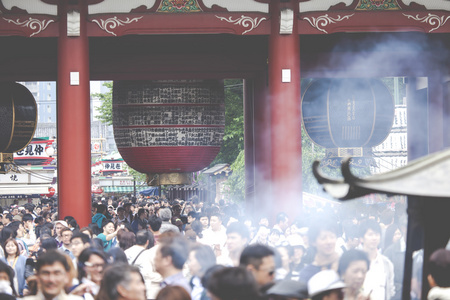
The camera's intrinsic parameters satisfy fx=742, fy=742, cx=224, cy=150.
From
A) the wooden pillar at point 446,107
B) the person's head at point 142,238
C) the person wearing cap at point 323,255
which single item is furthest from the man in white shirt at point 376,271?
the wooden pillar at point 446,107

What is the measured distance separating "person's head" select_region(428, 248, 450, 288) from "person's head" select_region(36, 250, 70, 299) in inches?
89.2

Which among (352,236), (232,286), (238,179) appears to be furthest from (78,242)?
(238,179)

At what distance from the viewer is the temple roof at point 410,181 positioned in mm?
3744

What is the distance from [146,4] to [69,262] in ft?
25.1

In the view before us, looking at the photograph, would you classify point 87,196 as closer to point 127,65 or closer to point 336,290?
point 127,65

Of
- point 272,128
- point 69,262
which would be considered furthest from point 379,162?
point 69,262

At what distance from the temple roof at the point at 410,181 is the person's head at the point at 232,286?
792 mm

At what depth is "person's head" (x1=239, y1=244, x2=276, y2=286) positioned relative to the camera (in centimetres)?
470

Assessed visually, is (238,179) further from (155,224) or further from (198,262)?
(198,262)

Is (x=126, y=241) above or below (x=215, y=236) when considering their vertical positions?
above

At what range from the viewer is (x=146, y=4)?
11.9 meters

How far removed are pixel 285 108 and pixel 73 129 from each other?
3.35 m

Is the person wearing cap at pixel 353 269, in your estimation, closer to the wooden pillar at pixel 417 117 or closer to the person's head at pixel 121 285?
the person's head at pixel 121 285

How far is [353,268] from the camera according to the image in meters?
5.09
